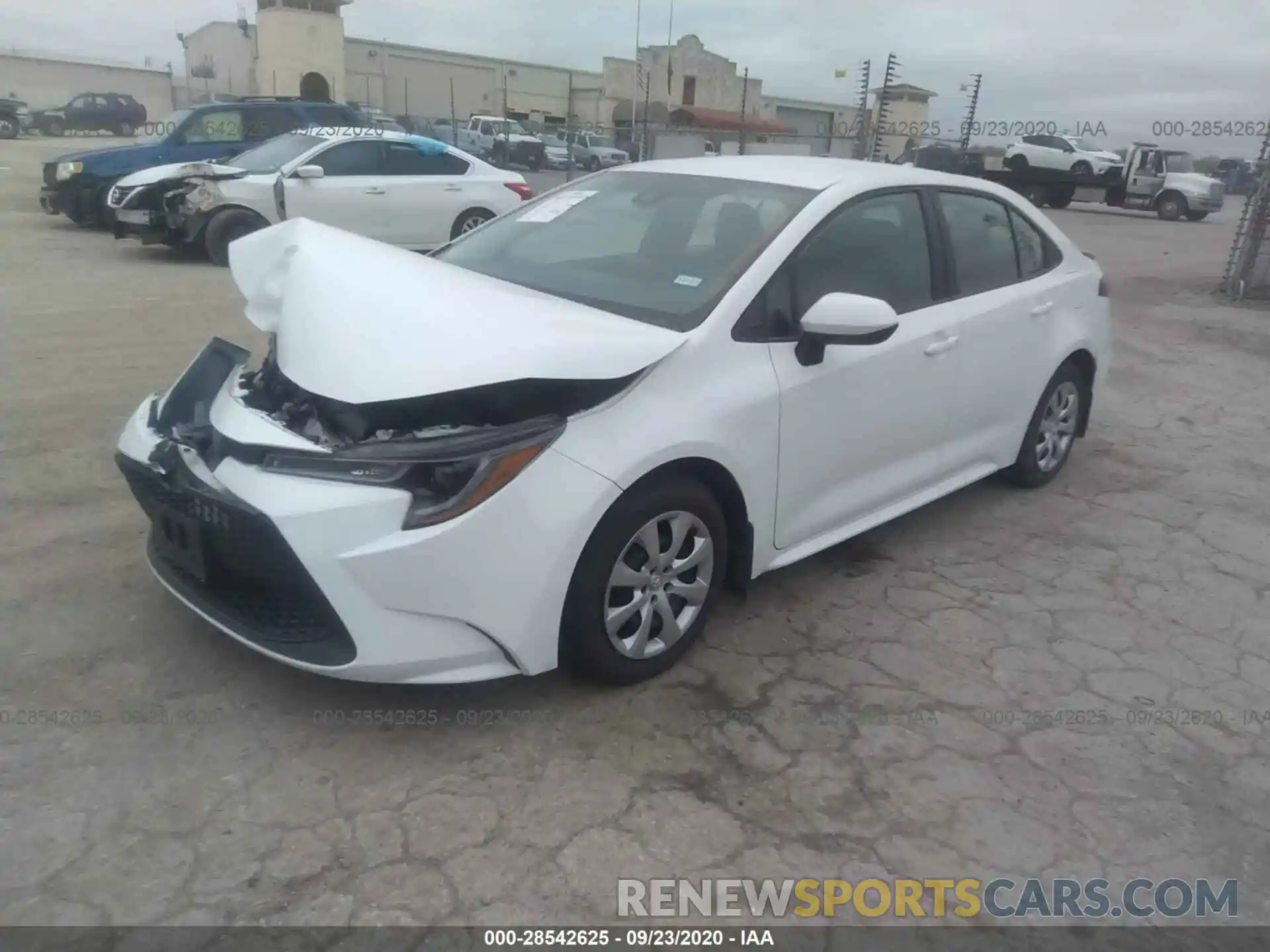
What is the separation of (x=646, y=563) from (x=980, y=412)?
2026 mm

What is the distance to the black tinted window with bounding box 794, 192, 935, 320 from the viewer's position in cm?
347

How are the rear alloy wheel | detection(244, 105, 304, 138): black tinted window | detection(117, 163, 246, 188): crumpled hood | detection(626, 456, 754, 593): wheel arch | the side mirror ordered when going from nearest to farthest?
1. detection(626, 456, 754, 593): wheel arch
2. the side mirror
3. detection(117, 163, 246, 188): crumpled hood
4. the rear alloy wheel
5. detection(244, 105, 304, 138): black tinted window

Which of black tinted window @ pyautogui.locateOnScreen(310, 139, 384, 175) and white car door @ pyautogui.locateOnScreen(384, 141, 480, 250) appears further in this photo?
white car door @ pyautogui.locateOnScreen(384, 141, 480, 250)

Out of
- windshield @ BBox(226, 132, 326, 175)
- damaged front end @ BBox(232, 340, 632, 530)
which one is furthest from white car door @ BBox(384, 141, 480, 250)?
damaged front end @ BBox(232, 340, 632, 530)

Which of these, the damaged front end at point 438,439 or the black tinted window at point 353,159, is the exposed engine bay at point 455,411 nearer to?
the damaged front end at point 438,439

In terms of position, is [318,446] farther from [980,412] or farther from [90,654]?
[980,412]

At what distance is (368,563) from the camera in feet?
8.35

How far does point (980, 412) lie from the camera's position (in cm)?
430

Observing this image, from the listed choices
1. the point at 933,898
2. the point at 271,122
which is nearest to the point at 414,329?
the point at 933,898

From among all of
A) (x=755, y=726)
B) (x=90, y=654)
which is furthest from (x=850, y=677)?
(x=90, y=654)

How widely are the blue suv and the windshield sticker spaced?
9.66m

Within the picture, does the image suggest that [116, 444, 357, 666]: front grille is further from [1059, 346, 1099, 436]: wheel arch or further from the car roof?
[1059, 346, 1099, 436]: wheel arch

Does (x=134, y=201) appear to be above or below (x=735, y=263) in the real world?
below
